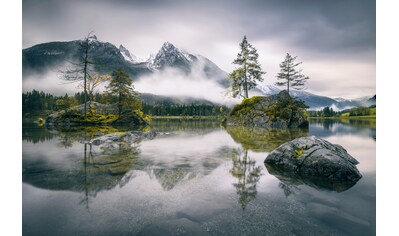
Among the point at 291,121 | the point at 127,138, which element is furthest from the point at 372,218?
the point at 291,121

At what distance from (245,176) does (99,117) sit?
32.9 meters

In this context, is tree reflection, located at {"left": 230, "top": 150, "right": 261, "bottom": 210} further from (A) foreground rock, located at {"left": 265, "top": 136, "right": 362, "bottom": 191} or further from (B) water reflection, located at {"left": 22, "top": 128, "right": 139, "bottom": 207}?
(B) water reflection, located at {"left": 22, "top": 128, "right": 139, "bottom": 207}

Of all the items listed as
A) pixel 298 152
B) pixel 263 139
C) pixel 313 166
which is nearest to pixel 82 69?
pixel 263 139

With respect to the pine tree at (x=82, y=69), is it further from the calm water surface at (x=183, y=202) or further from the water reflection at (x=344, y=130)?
the water reflection at (x=344, y=130)

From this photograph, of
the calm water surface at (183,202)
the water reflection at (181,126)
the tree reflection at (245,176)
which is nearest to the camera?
the calm water surface at (183,202)

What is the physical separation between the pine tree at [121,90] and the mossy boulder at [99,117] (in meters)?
1.35

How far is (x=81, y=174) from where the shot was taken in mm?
7195

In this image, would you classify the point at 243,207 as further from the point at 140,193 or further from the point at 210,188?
the point at 140,193

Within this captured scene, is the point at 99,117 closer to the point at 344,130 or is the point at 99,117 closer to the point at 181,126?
the point at 181,126

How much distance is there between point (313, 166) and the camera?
7.50 m

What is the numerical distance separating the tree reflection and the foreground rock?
0.71 meters

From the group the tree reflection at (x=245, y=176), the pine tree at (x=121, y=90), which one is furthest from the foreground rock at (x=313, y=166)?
the pine tree at (x=121, y=90)

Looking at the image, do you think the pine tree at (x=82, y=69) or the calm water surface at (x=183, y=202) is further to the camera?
the pine tree at (x=82, y=69)

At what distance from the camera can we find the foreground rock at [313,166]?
22.3 ft
